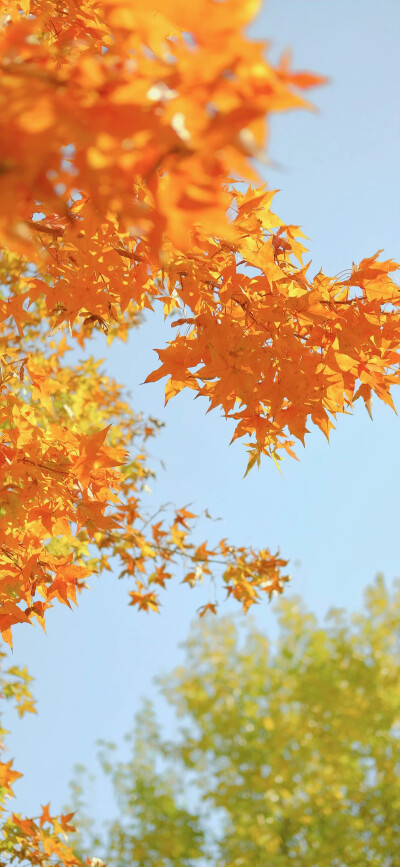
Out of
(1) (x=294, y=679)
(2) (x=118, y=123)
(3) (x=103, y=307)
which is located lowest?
(2) (x=118, y=123)

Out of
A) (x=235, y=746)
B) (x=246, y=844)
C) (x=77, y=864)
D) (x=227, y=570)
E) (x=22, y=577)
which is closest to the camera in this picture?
(x=22, y=577)

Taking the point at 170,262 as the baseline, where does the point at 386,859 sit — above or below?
below

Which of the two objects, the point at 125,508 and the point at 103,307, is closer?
the point at 103,307

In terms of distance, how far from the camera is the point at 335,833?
11.3 m

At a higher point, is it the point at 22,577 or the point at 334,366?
the point at 334,366

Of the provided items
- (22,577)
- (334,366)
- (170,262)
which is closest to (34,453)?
(22,577)

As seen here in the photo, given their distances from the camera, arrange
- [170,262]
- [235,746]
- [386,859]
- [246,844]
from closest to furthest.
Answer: [170,262] → [386,859] → [246,844] → [235,746]

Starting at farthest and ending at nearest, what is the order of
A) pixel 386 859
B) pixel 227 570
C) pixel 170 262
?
1. pixel 386 859
2. pixel 227 570
3. pixel 170 262

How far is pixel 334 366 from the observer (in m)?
1.96

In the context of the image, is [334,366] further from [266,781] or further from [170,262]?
[266,781]

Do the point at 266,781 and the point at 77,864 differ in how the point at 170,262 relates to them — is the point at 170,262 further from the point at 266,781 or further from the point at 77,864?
the point at 266,781

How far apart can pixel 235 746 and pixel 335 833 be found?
2615mm

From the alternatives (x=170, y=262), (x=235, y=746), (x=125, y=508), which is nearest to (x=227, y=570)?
(x=125, y=508)

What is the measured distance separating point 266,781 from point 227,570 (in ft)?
32.9
